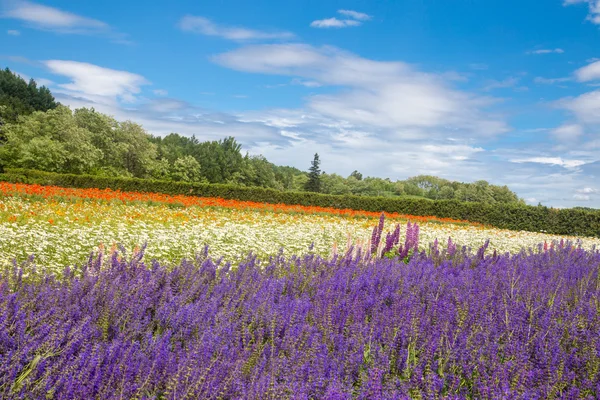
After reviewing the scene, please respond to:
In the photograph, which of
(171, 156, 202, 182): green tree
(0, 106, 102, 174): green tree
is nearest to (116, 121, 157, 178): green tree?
(171, 156, 202, 182): green tree

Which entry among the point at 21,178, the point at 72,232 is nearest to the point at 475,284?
the point at 72,232

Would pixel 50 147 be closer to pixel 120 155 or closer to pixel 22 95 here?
pixel 120 155

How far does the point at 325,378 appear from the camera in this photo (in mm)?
2643

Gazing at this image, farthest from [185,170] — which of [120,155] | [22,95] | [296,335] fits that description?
[296,335]

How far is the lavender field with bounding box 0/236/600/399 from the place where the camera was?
247 cm

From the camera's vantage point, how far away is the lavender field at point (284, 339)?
2.47m

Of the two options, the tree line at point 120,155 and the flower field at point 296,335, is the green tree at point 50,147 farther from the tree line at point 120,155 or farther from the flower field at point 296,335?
the flower field at point 296,335

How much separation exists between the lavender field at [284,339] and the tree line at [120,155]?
108 ft

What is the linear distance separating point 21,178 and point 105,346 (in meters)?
26.0

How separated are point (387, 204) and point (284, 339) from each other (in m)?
25.1

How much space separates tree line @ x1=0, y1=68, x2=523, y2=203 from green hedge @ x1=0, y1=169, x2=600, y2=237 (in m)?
8.05

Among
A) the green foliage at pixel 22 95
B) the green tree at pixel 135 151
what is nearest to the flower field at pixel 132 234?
the green tree at pixel 135 151

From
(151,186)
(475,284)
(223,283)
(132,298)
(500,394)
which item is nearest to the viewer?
(500,394)

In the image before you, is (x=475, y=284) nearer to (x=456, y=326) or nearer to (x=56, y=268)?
(x=456, y=326)
